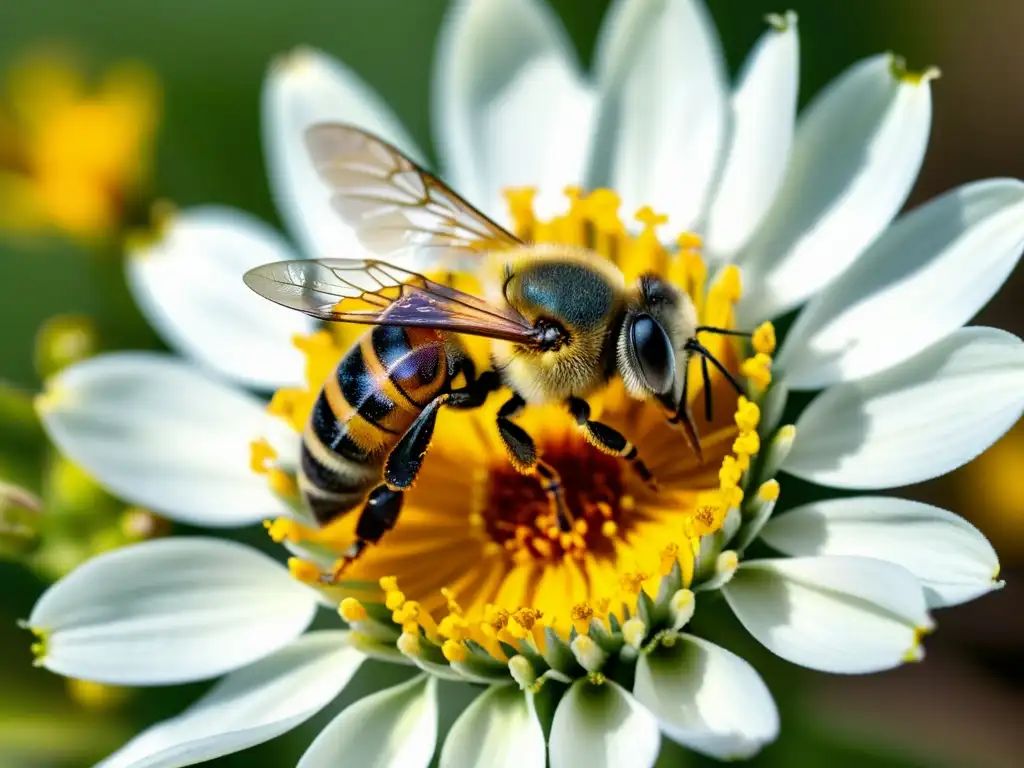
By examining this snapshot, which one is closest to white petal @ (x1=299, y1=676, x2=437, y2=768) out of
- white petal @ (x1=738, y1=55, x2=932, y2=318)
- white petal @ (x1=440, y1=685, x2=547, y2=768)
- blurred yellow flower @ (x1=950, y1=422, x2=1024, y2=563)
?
white petal @ (x1=440, y1=685, x2=547, y2=768)

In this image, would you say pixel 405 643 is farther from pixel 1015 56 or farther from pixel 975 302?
pixel 1015 56

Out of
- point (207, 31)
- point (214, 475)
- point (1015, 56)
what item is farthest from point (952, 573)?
point (207, 31)

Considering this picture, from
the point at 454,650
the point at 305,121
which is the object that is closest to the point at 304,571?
the point at 454,650

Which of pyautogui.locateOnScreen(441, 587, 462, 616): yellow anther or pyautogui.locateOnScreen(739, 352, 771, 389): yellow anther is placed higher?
pyautogui.locateOnScreen(739, 352, 771, 389): yellow anther

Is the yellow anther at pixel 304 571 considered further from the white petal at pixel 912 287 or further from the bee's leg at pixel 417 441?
the white petal at pixel 912 287

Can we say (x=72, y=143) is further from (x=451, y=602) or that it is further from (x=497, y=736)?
(x=497, y=736)

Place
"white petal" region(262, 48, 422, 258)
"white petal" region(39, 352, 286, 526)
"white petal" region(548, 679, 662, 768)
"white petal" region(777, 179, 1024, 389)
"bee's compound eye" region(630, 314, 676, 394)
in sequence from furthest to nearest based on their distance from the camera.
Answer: "white petal" region(262, 48, 422, 258), "white petal" region(39, 352, 286, 526), "white petal" region(777, 179, 1024, 389), "bee's compound eye" region(630, 314, 676, 394), "white petal" region(548, 679, 662, 768)

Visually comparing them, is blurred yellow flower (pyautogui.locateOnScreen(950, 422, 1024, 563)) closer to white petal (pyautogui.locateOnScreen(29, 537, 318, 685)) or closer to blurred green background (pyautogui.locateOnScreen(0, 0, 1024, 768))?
blurred green background (pyautogui.locateOnScreen(0, 0, 1024, 768))
